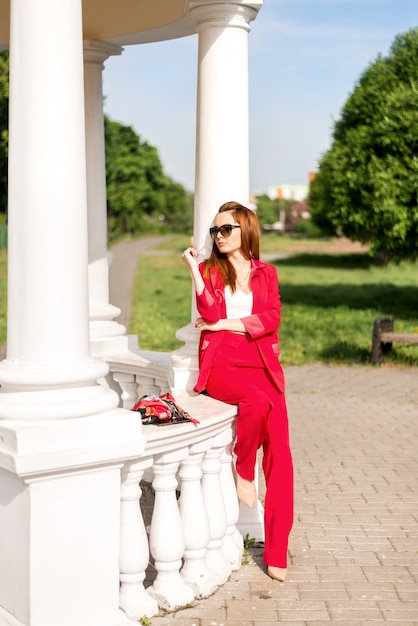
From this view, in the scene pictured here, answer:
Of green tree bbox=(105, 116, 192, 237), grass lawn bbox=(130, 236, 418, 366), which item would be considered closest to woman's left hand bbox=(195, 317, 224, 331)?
grass lawn bbox=(130, 236, 418, 366)

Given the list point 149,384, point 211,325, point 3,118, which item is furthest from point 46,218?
point 3,118

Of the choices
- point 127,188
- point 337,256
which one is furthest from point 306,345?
point 127,188

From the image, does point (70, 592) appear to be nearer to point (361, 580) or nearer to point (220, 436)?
point (220, 436)

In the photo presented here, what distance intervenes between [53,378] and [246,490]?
1613 millimetres

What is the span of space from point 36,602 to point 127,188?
331ft

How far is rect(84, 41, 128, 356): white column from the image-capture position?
26.9ft

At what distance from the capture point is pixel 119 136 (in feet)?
352

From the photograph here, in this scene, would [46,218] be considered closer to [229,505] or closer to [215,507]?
[215,507]

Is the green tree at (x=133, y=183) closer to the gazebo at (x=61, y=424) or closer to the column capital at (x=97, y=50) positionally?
the column capital at (x=97, y=50)

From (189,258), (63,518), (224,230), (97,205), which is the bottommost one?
(63,518)

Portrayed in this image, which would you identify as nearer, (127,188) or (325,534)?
(325,534)

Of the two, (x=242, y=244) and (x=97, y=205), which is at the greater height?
(x=97, y=205)

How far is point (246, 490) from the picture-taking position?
5578 mm

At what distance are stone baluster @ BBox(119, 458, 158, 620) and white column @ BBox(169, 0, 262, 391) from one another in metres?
1.60
